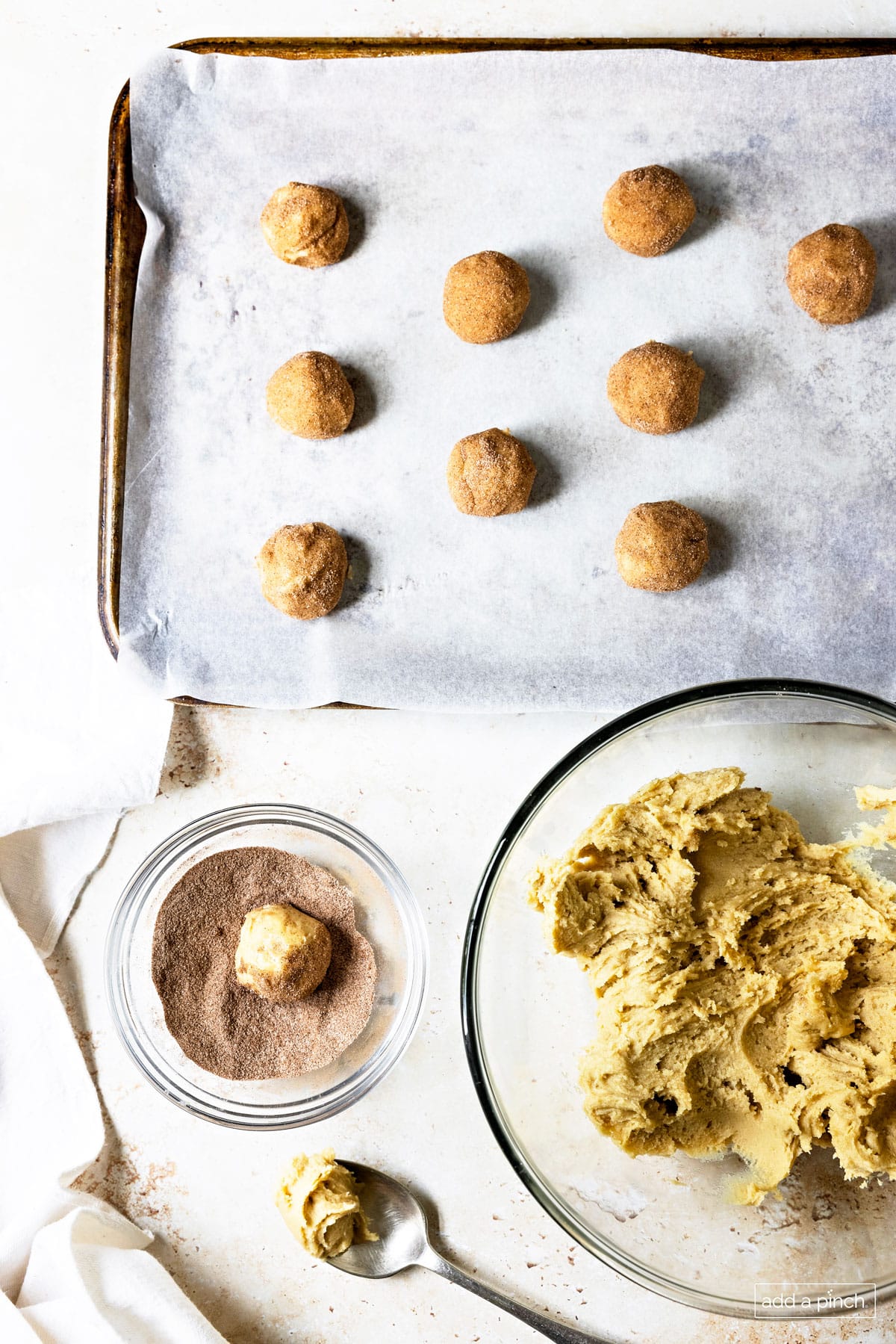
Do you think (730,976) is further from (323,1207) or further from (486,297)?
(486,297)

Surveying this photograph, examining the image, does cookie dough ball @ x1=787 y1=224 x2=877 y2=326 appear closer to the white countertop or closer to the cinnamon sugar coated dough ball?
the white countertop

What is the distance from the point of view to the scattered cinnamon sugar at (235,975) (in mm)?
1466

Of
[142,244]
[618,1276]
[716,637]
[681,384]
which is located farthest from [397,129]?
[618,1276]

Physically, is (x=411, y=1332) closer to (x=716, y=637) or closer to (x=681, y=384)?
(x=716, y=637)

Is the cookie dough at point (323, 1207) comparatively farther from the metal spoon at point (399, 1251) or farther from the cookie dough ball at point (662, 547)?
the cookie dough ball at point (662, 547)

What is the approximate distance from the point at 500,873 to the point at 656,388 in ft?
2.24

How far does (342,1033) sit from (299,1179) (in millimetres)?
203

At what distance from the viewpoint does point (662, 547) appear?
54.9 inches

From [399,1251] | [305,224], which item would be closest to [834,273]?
[305,224]

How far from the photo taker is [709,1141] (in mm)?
1320

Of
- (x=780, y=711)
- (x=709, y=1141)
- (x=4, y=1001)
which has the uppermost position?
(x=780, y=711)

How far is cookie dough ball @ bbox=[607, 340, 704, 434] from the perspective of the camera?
140 cm

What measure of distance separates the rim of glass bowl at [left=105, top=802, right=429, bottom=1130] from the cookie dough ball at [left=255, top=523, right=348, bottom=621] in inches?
11.5

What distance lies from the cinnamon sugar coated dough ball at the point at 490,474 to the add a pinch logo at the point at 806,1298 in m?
1.08
